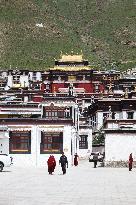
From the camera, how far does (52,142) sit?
156 feet

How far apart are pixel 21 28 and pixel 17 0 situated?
56.4 ft

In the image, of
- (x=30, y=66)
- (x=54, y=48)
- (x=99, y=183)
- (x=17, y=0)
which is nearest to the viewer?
(x=99, y=183)

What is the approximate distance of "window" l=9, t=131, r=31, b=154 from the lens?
47.6m

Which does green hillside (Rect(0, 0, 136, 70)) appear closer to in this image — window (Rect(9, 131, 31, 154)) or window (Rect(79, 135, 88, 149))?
window (Rect(79, 135, 88, 149))

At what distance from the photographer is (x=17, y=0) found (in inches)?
6993

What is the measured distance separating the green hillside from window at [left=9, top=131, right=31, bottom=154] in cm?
8915

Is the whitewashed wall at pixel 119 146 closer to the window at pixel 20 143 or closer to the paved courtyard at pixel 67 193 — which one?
the window at pixel 20 143

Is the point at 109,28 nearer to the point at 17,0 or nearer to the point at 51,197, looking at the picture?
the point at 17,0

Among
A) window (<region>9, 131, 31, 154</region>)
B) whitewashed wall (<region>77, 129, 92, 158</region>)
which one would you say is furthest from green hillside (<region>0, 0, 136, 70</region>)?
window (<region>9, 131, 31, 154</region>)

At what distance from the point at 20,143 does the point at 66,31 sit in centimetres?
11884

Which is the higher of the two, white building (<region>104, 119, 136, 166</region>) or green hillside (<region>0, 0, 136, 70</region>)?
green hillside (<region>0, 0, 136, 70</region>)

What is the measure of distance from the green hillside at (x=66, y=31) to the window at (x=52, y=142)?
89211mm

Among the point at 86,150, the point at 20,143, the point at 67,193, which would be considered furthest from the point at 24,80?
the point at 67,193

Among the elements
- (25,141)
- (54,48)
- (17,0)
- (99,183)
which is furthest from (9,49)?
(99,183)
